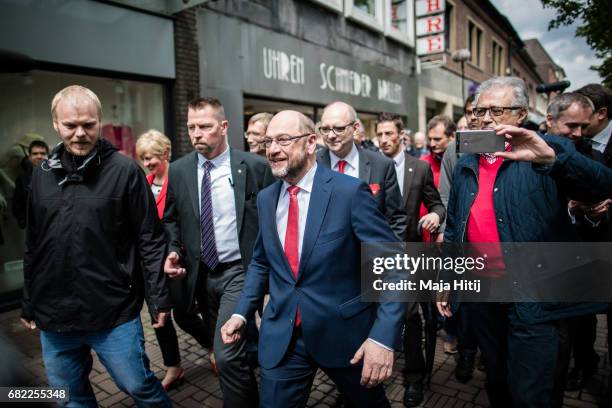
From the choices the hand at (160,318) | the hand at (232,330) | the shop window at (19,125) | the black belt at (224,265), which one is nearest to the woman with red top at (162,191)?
the black belt at (224,265)

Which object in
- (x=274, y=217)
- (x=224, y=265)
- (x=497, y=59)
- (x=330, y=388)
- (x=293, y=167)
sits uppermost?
(x=497, y=59)

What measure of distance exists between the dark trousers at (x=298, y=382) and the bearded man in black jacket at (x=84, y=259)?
2.68 feet

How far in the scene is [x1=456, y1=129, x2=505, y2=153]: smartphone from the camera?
1.81 m

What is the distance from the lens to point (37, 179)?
8.02ft

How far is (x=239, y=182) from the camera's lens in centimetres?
321

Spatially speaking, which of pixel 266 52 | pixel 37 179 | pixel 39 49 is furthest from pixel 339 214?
pixel 266 52

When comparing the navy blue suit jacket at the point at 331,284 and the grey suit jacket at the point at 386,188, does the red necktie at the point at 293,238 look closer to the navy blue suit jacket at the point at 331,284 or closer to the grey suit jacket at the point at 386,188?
the navy blue suit jacket at the point at 331,284

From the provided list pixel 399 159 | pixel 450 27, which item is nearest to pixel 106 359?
pixel 399 159

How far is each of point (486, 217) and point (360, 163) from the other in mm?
1261

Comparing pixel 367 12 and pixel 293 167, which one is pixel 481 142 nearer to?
pixel 293 167

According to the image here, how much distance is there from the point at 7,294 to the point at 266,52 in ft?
20.0

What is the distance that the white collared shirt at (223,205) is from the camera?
3131mm

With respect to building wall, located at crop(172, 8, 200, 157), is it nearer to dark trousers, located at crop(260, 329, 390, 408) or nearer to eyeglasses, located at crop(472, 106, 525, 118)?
dark trousers, located at crop(260, 329, 390, 408)

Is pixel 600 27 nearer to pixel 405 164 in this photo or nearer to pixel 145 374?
pixel 405 164
